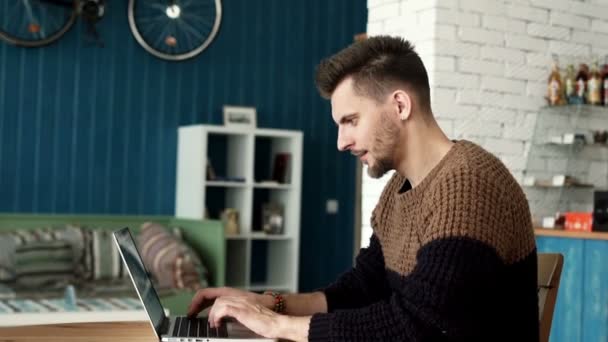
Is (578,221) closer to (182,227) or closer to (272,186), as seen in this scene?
(272,186)

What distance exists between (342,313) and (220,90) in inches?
209

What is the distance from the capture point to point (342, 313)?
5.61 ft

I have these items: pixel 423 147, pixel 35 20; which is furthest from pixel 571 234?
pixel 35 20

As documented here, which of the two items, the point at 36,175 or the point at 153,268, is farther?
the point at 36,175

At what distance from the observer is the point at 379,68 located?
6.12 feet

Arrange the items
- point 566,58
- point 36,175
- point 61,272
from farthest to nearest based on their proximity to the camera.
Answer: point 36,175 < point 61,272 < point 566,58

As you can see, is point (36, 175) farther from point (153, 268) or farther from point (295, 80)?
point (295, 80)

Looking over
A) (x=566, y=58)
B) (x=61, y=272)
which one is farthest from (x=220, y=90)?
(x=566, y=58)

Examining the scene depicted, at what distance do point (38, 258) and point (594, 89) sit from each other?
3.32 m

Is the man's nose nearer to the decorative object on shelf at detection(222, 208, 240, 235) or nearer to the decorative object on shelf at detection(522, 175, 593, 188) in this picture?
the decorative object on shelf at detection(522, 175, 593, 188)

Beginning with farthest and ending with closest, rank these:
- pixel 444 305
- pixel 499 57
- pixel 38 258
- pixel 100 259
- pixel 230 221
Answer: pixel 230 221, pixel 100 259, pixel 38 258, pixel 499 57, pixel 444 305

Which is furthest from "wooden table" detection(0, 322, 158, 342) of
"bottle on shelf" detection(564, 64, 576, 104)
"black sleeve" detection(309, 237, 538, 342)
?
"bottle on shelf" detection(564, 64, 576, 104)

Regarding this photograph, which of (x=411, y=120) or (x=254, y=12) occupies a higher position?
(x=254, y=12)

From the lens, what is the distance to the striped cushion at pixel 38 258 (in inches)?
212
